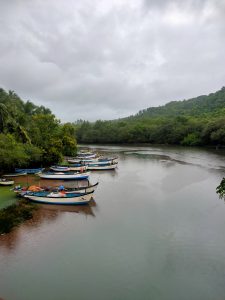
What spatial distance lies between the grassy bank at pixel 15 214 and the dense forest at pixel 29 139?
10148 millimetres

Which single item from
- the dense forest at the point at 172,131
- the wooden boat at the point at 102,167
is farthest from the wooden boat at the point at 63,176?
the dense forest at the point at 172,131

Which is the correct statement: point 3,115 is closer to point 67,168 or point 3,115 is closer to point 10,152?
point 10,152

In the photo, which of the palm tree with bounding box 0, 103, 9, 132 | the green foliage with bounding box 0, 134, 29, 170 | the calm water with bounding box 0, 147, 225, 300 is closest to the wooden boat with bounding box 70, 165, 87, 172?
the green foliage with bounding box 0, 134, 29, 170

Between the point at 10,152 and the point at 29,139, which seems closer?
the point at 10,152

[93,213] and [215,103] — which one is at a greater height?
[215,103]

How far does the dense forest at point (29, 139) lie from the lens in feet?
110

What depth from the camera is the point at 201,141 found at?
81938 mm

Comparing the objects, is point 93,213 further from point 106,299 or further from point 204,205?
point 106,299

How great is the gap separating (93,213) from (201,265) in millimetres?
9856

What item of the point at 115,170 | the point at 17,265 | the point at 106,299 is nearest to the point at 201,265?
the point at 106,299

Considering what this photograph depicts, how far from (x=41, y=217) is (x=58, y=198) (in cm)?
270

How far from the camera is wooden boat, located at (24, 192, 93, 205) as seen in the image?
77.6 ft

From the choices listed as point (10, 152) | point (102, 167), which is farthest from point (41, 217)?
point (102, 167)

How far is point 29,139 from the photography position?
1565 inches
